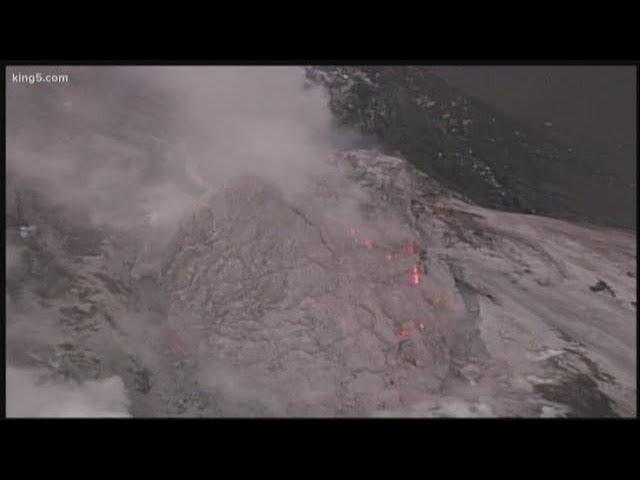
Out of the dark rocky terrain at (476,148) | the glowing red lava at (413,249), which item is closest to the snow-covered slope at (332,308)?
the glowing red lava at (413,249)

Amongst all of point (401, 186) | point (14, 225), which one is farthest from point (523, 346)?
point (14, 225)

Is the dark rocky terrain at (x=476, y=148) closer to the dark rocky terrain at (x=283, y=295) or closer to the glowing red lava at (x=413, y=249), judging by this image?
the dark rocky terrain at (x=283, y=295)

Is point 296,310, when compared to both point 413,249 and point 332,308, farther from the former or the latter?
point 413,249

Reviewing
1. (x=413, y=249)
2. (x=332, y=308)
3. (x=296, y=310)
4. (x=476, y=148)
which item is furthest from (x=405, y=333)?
(x=476, y=148)

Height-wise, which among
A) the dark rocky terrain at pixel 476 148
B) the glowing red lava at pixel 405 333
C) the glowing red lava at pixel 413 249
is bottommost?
the glowing red lava at pixel 405 333

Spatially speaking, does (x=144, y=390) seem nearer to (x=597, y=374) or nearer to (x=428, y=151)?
(x=428, y=151)

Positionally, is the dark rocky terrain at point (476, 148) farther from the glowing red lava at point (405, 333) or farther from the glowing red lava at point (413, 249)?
the glowing red lava at point (405, 333)

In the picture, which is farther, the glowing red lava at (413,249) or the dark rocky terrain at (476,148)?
the glowing red lava at (413,249)

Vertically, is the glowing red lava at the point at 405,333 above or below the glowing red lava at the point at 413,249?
below

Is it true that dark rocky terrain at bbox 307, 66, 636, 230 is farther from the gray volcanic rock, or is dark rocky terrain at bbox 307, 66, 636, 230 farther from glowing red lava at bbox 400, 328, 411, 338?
glowing red lava at bbox 400, 328, 411, 338
